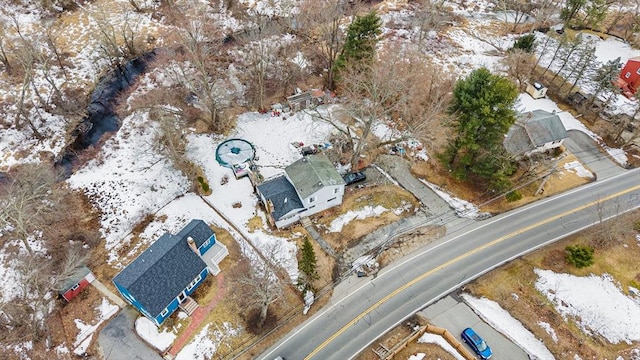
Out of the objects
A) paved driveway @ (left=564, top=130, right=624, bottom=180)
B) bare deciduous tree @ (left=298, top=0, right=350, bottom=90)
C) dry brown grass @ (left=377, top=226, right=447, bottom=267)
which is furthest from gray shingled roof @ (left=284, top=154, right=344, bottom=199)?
paved driveway @ (left=564, top=130, right=624, bottom=180)

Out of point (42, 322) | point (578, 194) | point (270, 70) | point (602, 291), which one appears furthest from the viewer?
point (270, 70)

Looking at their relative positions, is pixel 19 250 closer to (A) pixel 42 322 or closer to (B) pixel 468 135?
(A) pixel 42 322

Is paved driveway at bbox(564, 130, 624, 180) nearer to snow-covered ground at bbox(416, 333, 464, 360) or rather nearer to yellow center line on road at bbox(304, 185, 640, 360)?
yellow center line on road at bbox(304, 185, 640, 360)

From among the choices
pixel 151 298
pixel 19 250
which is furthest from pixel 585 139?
pixel 19 250

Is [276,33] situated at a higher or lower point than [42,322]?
higher

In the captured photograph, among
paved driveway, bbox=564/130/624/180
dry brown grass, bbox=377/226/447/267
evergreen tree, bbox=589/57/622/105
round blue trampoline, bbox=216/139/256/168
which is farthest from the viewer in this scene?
evergreen tree, bbox=589/57/622/105

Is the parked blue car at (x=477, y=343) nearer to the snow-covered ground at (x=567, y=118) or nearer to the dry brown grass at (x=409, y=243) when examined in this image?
the dry brown grass at (x=409, y=243)

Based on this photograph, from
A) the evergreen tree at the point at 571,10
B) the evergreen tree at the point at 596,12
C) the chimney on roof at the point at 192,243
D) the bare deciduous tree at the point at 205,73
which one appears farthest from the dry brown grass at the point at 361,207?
the evergreen tree at the point at 596,12
